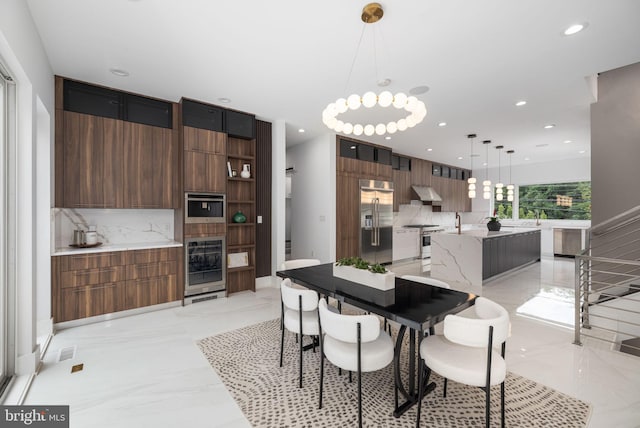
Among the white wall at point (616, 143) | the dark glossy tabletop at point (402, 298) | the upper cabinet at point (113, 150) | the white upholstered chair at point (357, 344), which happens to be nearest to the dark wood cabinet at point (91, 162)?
the upper cabinet at point (113, 150)

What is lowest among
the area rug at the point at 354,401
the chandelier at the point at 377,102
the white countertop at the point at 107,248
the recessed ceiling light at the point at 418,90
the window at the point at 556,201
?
the area rug at the point at 354,401

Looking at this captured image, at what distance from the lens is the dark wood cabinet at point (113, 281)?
318 cm

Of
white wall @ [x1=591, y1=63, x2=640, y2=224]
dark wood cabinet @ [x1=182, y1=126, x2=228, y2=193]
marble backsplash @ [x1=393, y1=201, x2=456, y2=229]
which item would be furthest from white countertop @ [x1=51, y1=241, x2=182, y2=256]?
white wall @ [x1=591, y1=63, x2=640, y2=224]

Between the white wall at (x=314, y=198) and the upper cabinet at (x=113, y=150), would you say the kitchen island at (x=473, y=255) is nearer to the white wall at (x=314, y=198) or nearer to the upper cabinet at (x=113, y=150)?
the white wall at (x=314, y=198)

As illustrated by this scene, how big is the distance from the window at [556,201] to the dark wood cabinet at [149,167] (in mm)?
10277

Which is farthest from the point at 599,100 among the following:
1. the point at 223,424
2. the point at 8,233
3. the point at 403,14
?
the point at 8,233

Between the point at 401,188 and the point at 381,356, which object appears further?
the point at 401,188

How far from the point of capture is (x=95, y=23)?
7.88 feet

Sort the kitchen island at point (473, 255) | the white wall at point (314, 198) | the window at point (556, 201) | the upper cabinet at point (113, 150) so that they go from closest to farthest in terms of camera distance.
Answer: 1. the upper cabinet at point (113, 150)
2. the kitchen island at point (473, 255)
3. the white wall at point (314, 198)
4. the window at point (556, 201)

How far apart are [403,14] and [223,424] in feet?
10.6

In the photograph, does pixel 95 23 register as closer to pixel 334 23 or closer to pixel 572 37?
pixel 334 23

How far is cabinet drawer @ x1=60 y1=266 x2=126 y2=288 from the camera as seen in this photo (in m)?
3.19

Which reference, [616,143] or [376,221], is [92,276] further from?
[616,143]

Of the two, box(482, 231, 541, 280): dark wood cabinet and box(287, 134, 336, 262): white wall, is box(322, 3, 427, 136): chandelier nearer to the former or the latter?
box(287, 134, 336, 262): white wall
